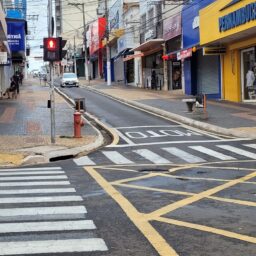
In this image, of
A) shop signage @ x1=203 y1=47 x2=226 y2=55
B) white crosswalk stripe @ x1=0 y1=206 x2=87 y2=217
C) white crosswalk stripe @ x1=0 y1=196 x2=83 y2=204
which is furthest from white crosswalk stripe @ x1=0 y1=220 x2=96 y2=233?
shop signage @ x1=203 y1=47 x2=226 y2=55

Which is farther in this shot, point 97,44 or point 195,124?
point 97,44

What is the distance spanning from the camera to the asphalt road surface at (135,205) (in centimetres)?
598

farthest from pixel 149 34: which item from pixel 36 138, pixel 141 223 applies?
pixel 141 223

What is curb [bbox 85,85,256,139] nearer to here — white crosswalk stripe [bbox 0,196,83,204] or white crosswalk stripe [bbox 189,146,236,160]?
white crosswalk stripe [bbox 189,146,236,160]

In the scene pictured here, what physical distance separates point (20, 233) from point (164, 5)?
38.7 m

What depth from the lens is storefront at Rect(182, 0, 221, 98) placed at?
34.9m

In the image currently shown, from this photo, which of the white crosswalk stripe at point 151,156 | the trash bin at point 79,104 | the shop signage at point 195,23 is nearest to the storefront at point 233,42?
the shop signage at point 195,23

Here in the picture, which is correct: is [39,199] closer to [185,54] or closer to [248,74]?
[248,74]

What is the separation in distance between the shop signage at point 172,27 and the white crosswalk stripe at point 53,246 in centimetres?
3447

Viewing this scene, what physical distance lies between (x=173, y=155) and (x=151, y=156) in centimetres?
61

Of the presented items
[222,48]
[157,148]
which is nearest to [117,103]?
[222,48]

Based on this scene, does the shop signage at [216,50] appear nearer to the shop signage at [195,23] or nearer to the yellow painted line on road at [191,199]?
the shop signage at [195,23]

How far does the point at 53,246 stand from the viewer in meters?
5.92

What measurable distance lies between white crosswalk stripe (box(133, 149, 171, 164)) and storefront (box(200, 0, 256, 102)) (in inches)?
452
